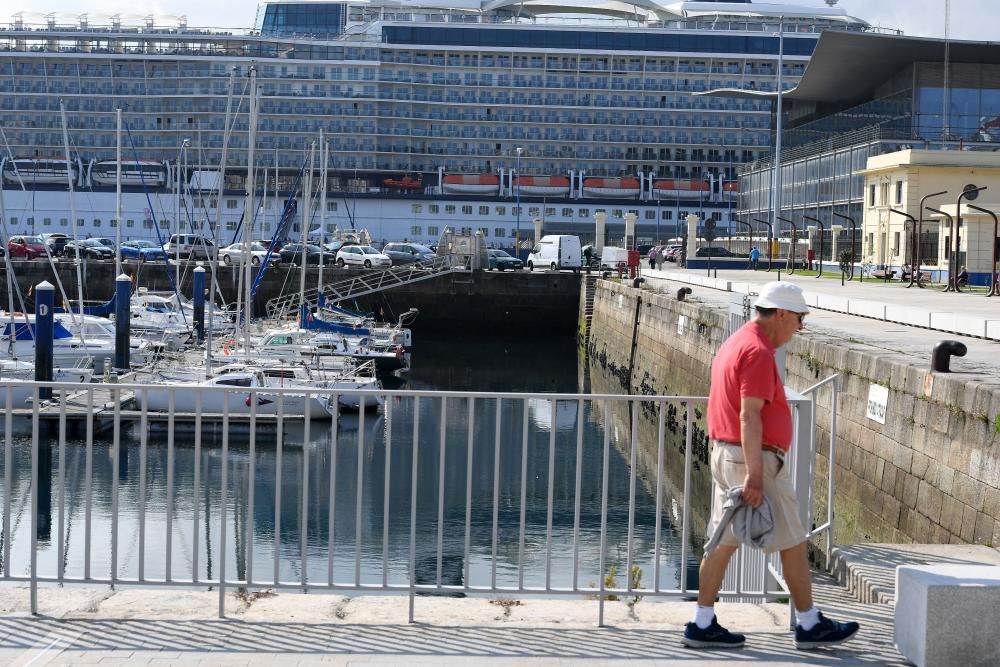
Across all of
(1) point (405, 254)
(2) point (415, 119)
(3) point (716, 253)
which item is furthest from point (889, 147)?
(2) point (415, 119)

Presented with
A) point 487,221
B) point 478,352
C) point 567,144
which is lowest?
point 478,352

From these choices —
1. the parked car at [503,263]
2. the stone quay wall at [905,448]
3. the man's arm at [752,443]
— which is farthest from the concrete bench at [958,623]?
the parked car at [503,263]

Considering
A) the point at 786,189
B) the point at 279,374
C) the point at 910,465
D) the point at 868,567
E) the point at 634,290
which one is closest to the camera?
the point at 868,567

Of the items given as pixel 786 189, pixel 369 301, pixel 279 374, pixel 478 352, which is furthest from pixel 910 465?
pixel 786 189

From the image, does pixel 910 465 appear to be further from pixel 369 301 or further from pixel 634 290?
pixel 369 301

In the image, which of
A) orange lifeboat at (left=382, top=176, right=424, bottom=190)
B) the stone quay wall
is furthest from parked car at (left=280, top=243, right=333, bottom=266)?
the stone quay wall

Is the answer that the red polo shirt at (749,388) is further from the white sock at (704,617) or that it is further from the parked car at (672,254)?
the parked car at (672,254)

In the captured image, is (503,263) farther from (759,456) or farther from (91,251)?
(759,456)

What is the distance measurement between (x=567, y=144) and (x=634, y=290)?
163 ft

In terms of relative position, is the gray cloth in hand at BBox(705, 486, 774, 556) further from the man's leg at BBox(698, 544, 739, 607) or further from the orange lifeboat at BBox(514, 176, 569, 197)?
the orange lifeboat at BBox(514, 176, 569, 197)

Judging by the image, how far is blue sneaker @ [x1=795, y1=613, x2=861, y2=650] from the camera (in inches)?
213

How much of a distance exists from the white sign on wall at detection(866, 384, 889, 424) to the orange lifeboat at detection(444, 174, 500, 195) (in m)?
67.8

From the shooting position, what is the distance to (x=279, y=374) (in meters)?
24.8

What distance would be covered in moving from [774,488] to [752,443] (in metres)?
0.24
